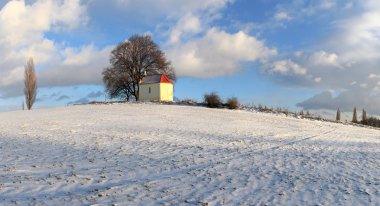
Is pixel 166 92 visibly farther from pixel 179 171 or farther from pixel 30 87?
pixel 179 171

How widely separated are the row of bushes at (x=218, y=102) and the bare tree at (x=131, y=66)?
17.4 m

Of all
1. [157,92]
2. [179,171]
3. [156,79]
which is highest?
[156,79]

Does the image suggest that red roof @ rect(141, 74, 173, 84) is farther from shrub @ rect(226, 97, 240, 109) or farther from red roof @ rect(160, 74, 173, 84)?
shrub @ rect(226, 97, 240, 109)

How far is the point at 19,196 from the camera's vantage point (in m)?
10.9

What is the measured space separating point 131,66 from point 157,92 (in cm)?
895

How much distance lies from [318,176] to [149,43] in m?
59.7

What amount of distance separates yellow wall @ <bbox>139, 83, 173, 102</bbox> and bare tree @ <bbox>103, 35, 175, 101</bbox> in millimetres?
2503

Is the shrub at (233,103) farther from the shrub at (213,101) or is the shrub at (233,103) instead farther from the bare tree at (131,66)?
the bare tree at (131,66)

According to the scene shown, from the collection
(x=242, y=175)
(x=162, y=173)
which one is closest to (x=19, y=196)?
(x=162, y=173)

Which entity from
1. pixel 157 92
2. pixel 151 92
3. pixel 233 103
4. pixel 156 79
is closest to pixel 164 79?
pixel 156 79

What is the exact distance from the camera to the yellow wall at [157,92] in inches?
2502

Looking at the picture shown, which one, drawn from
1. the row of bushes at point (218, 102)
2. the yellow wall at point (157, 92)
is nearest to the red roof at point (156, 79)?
the yellow wall at point (157, 92)

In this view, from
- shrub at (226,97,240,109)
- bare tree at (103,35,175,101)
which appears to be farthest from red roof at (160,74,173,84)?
shrub at (226,97,240,109)

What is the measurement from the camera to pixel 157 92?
63719 mm
